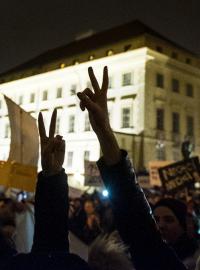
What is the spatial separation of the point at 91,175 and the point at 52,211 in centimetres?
1116

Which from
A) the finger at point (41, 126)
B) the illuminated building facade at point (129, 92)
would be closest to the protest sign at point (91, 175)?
the finger at point (41, 126)

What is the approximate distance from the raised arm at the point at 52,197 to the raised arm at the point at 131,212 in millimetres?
588

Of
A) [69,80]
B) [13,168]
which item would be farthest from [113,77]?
[13,168]

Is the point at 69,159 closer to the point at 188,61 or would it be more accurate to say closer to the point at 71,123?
the point at 71,123

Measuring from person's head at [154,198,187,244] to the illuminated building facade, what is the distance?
30666 mm

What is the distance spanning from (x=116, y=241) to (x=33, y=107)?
42.7m

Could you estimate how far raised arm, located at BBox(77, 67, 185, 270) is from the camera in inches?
51.4

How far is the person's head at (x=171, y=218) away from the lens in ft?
10.1

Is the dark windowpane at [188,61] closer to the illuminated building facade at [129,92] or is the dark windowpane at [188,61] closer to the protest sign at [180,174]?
the illuminated building facade at [129,92]

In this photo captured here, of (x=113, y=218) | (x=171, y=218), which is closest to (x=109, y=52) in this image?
(x=171, y=218)

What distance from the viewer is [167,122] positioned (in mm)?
39844

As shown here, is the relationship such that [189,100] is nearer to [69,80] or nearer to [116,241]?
[69,80]

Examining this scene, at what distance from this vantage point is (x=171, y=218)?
10.4ft

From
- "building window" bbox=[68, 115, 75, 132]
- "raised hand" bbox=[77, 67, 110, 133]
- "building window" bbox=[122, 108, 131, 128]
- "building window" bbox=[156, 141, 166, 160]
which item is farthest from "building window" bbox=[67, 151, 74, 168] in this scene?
"raised hand" bbox=[77, 67, 110, 133]
